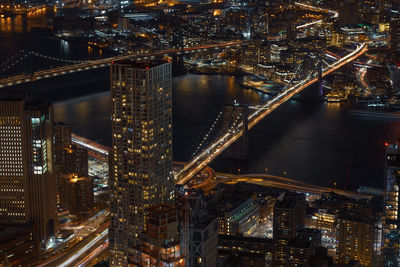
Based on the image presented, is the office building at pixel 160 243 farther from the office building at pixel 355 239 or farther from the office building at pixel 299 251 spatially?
the office building at pixel 355 239

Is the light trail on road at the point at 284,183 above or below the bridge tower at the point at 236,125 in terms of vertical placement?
below

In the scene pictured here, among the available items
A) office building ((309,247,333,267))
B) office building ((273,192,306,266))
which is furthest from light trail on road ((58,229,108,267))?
office building ((309,247,333,267))

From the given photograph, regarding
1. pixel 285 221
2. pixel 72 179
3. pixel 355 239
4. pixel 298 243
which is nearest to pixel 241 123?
pixel 72 179

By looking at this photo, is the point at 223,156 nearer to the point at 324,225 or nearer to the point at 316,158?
the point at 316,158

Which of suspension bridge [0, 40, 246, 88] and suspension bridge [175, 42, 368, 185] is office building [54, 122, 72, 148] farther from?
suspension bridge [0, 40, 246, 88]

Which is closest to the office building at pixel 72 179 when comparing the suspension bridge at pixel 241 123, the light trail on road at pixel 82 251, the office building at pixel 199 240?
the light trail on road at pixel 82 251

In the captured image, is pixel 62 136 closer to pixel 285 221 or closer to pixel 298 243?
pixel 285 221
